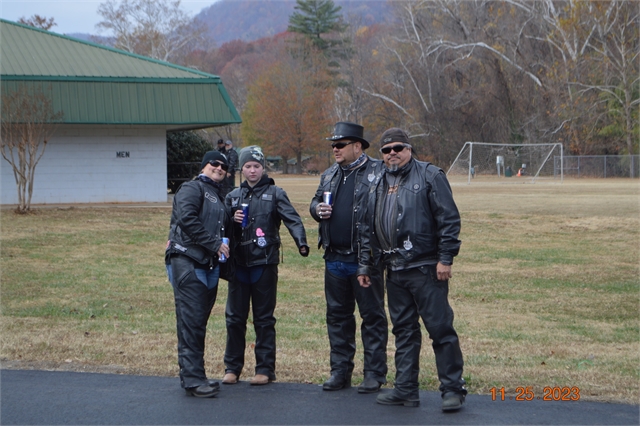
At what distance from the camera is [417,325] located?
5914 millimetres

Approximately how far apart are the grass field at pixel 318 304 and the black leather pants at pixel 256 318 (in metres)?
0.37

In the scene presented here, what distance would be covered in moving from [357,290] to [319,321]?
144 inches

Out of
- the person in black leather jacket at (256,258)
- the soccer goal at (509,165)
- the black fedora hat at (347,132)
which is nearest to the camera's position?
the black fedora hat at (347,132)

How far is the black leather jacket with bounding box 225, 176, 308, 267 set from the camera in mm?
6574

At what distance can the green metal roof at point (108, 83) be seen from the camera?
80.2ft

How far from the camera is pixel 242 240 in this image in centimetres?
→ 663

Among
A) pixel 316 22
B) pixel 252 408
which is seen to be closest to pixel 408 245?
pixel 252 408

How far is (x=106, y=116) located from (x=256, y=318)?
761 inches

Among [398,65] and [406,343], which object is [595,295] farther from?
[398,65]

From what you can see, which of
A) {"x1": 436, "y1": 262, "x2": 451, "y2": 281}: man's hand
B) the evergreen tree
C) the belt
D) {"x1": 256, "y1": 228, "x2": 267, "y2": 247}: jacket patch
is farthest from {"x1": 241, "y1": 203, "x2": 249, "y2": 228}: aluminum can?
the evergreen tree

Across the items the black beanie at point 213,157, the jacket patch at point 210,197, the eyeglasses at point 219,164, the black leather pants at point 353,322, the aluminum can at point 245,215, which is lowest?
the black leather pants at point 353,322
